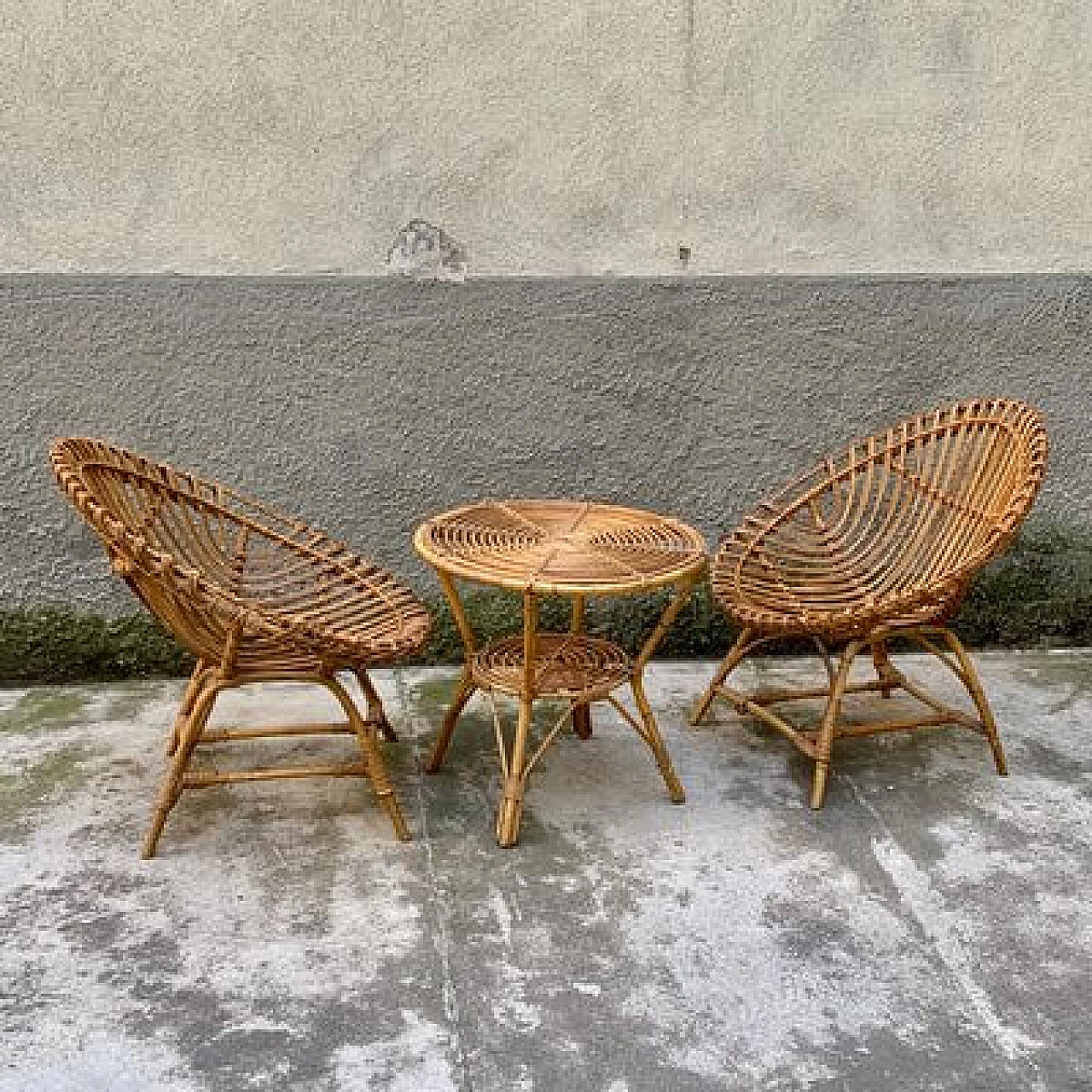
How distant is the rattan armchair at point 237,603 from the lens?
2.95 meters

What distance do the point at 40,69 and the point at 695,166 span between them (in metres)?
1.87

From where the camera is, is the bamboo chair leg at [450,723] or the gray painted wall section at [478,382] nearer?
the bamboo chair leg at [450,723]

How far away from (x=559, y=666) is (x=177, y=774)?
37.4 inches

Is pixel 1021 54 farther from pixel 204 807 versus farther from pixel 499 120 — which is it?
pixel 204 807

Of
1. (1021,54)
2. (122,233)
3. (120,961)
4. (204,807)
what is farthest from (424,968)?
(1021,54)

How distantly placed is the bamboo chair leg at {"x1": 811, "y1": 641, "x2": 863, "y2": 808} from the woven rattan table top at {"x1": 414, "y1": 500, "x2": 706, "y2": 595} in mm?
457

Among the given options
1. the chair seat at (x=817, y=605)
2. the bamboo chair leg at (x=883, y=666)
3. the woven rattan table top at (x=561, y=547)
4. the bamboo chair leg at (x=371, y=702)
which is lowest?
the bamboo chair leg at (x=883, y=666)

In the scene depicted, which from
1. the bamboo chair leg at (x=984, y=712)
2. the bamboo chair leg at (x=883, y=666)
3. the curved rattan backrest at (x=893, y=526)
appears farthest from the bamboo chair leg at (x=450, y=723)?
the bamboo chair leg at (x=984, y=712)

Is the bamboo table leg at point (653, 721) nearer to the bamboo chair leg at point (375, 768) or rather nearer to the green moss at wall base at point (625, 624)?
the bamboo chair leg at point (375, 768)

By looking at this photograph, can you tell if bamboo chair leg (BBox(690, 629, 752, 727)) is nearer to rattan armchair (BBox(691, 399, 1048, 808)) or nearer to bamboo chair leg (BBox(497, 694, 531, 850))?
rattan armchair (BBox(691, 399, 1048, 808))

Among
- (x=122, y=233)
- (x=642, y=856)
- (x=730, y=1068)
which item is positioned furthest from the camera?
(x=122, y=233)

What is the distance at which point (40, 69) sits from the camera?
3.83 metres

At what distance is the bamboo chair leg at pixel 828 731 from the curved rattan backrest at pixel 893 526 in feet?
0.30

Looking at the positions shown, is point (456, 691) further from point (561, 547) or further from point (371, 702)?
point (561, 547)
